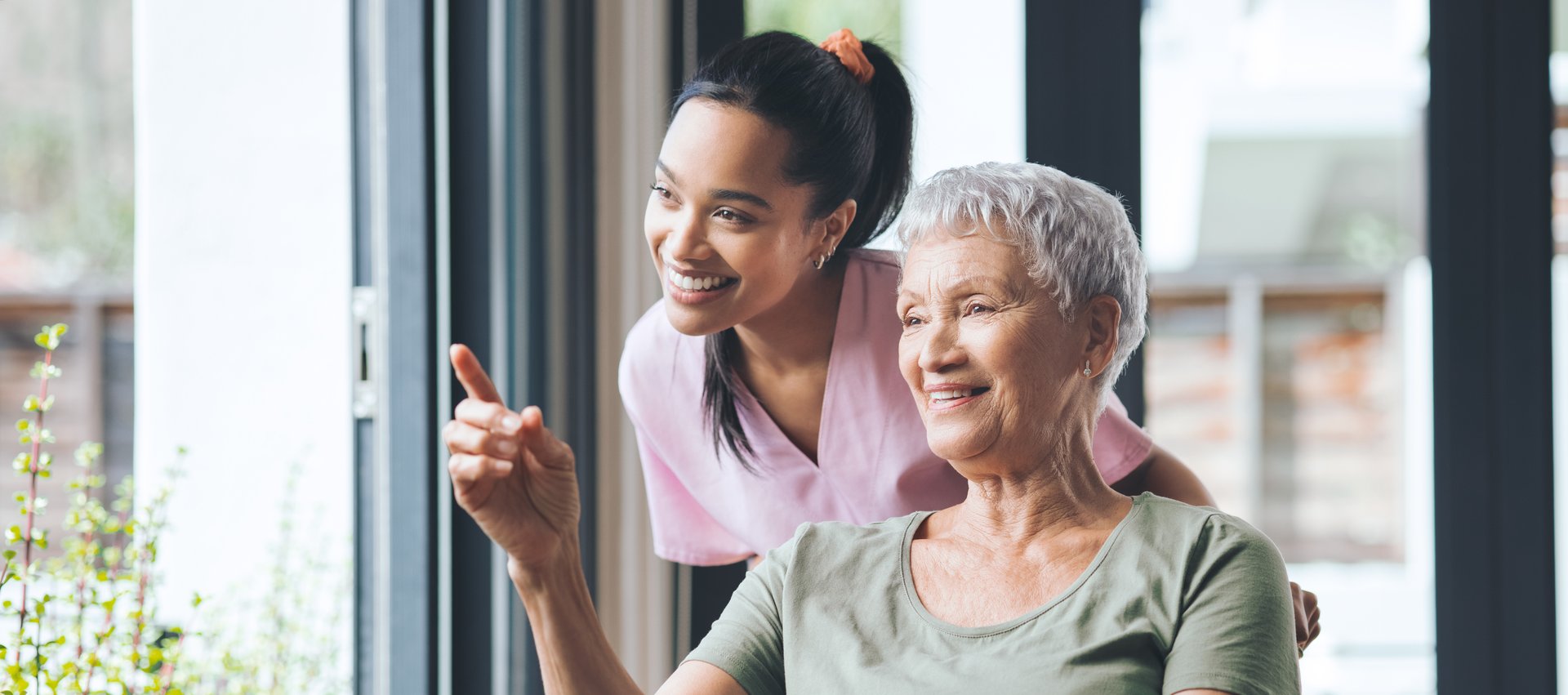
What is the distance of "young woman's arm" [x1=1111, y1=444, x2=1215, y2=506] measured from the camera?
1482mm

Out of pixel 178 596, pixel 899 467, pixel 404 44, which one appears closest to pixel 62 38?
pixel 404 44

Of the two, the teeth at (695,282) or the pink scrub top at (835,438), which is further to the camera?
the pink scrub top at (835,438)

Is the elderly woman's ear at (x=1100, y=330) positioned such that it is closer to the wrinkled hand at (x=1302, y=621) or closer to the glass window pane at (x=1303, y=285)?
the wrinkled hand at (x=1302, y=621)

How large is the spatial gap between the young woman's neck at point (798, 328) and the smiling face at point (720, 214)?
0.41 ft

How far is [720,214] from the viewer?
1.29m

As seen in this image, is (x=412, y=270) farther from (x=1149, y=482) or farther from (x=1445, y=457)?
(x=1445, y=457)

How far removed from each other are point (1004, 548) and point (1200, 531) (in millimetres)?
197

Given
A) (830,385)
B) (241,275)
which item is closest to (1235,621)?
(830,385)

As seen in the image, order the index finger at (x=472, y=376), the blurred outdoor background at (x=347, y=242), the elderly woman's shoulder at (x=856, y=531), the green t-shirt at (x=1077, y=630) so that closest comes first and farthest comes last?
the index finger at (x=472, y=376) < the green t-shirt at (x=1077, y=630) < the elderly woman's shoulder at (x=856, y=531) < the blurred outdoor background at (x=347, y=242)

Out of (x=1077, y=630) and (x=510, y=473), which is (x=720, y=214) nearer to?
(x=510, y=473)

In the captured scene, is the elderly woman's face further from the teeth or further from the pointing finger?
the pointing finger

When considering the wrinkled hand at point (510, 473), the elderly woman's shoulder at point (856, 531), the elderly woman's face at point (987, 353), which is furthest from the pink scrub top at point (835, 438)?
the wrinkled hand at point (510, 473)

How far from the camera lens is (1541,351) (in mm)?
2408

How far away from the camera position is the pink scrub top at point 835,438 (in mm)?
1490
